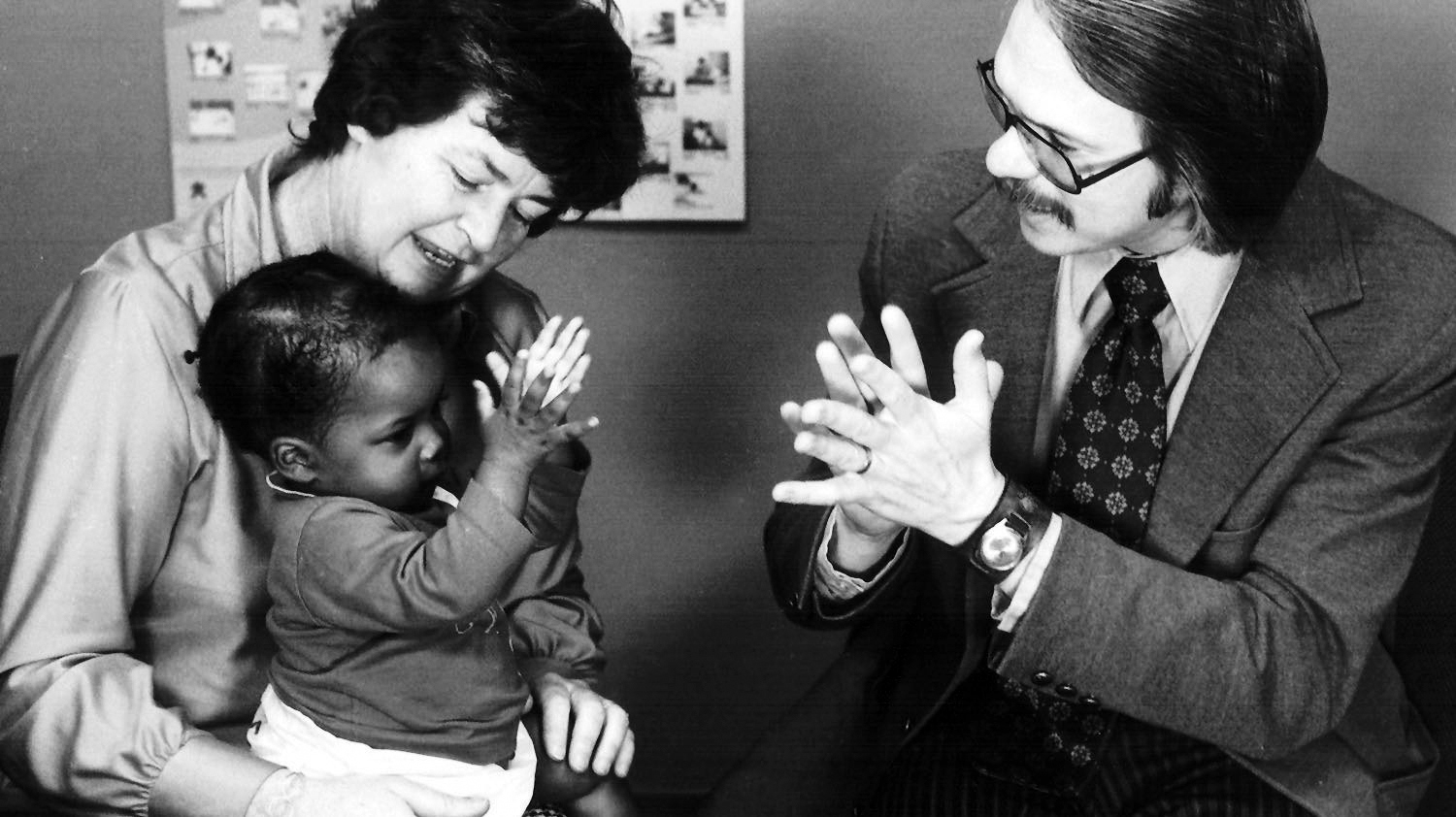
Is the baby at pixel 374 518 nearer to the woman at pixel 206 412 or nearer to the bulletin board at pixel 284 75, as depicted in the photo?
the woman at pixel 206 412

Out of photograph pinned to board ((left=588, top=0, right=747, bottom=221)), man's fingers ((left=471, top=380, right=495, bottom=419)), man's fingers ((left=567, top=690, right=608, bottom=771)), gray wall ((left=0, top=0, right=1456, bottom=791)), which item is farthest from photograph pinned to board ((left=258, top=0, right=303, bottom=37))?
man's fingers ((left=567, top=690, right=608, bottom=771))

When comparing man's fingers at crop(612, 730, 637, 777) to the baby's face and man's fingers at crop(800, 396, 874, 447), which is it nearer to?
the baby's face

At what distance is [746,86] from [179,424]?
928mm

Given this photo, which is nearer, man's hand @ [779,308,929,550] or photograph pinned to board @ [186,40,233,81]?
man's hand @ [779,308,929,550]

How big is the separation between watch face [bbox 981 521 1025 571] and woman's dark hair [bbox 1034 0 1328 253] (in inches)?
14.2

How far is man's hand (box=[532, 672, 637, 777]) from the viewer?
52.7 inches

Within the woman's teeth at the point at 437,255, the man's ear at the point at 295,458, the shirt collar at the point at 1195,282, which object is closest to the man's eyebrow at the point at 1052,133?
the shirt collar at the point at 1195,282

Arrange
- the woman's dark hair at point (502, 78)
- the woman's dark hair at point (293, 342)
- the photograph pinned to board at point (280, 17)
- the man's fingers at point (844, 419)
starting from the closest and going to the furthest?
the man's fingers at point (844, 419)
the woman's dark hair at point (293, 342)
the woman's dark hair at point (502, 78)
the photograph pinned to board at point (280, 17)

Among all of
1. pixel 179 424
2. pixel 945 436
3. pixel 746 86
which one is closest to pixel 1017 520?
pixel 945 436

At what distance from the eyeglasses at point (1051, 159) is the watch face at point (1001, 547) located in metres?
0.32

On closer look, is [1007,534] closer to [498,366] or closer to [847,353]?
[847,353]

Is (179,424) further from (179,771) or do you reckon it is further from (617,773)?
(617,773)

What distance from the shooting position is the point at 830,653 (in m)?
2.21

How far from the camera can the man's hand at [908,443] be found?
3.60 ft
